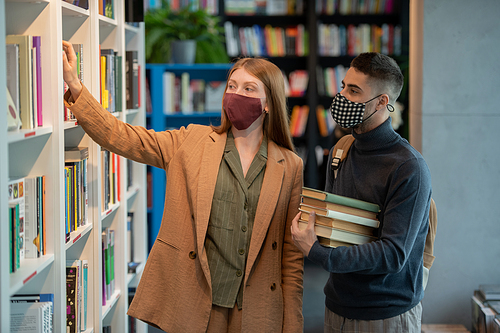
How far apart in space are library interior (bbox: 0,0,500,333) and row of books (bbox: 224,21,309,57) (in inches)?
0.6

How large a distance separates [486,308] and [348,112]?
69.0 inches

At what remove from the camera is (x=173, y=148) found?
6.13 feet

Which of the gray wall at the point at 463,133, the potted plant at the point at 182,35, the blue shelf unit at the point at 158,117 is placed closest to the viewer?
the gray wall at the point at 463,133

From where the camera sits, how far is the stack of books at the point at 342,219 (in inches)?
62.3

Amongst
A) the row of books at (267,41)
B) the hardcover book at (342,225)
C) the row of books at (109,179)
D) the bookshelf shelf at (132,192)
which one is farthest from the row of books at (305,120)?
the hardcover book at (342,225)

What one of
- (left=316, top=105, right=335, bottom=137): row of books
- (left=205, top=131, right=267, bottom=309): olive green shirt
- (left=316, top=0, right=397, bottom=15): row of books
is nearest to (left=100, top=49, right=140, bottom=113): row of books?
(left=205, top=131, right=267, bottom=309): olive green shirt

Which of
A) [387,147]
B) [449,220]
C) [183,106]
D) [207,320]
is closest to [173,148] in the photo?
[207,320]

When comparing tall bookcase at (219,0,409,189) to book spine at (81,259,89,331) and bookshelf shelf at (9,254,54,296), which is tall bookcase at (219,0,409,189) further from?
bookshelf shelf at (9,254,54,296)

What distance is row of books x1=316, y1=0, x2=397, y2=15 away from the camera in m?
5.54

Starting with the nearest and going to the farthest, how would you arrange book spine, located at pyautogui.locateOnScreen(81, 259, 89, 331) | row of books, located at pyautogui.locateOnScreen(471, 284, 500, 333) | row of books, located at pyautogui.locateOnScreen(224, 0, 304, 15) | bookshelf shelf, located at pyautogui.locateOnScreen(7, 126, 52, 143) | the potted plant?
bookshelf shelf, located at pyautogui.locateOnScreen(7, 126, 52, 143), book spine, located at pyautogui.locateOnScreen(81, 259, 89, 331), row of books, located at pyautogui.locateOnScreen(471, 284, 500, 333), the potted plant, row of books, located at pyautogui.locateOnScreen(224, 0, 304, 15)

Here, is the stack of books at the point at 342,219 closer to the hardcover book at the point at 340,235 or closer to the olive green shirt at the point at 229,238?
the hardcover book at the point at 340,235

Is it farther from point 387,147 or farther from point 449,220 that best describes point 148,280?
point 449,220

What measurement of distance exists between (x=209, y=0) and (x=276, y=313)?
4649mm

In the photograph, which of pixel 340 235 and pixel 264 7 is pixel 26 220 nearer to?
pixel 340 235
